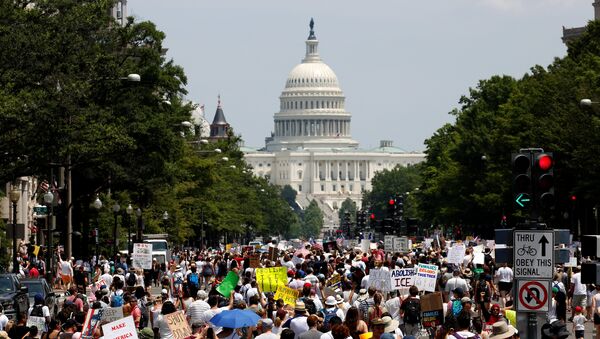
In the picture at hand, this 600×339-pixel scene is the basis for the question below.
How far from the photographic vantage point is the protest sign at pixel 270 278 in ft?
120

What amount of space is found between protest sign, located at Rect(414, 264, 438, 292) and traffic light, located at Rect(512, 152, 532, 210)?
12.7m

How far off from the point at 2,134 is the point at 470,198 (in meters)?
73.6

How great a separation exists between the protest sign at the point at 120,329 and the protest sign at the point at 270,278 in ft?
41.9

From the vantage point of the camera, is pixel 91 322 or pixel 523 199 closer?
pixel 523 199

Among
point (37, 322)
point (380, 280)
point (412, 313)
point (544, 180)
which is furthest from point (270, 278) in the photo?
point (544, 180)

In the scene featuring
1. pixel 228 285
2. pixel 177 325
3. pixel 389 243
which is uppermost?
pixel 389 243

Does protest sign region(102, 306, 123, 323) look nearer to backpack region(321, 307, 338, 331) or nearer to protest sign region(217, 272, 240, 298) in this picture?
backpack region(321, 307, 338, 331)

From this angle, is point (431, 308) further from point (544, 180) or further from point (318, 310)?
point (544, 180)

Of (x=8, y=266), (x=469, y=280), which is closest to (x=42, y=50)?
(x=469, y=280)

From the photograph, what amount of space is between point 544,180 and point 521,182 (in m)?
0.28

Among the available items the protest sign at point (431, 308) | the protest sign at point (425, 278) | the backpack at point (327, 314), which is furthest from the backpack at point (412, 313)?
the protest sign at point (425, 278)

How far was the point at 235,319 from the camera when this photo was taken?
26.5m

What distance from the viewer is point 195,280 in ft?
138

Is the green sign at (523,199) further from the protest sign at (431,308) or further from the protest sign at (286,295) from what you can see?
the protest sign at (286,295)
